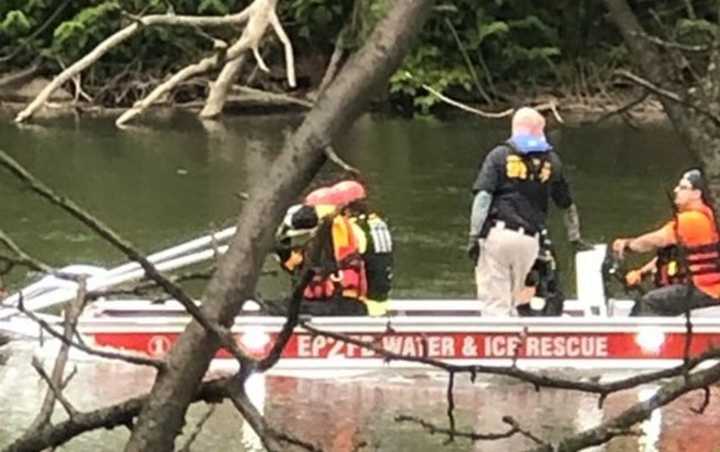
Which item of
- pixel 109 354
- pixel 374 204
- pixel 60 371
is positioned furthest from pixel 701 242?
pixel 374 204

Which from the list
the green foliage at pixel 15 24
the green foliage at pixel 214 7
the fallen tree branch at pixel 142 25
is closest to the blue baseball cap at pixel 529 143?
the fallen tree branch at pixel 142 25

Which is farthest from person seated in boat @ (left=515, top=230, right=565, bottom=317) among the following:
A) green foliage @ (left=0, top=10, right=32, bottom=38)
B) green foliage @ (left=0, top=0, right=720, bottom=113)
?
green foliage @ (left=0, top=10, right=32, bottom=38)

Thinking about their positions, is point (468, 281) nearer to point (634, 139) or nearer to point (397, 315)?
point (397, 315)

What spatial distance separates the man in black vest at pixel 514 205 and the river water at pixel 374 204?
79 cm

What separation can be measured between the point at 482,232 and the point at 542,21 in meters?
25.8

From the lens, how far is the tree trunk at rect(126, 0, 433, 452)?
2109 mm

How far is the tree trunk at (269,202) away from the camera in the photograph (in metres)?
2.11

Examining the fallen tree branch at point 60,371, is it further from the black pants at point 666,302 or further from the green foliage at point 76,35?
the green foliage at point 76,35

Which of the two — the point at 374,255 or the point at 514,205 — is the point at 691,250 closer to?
the point at 514,205

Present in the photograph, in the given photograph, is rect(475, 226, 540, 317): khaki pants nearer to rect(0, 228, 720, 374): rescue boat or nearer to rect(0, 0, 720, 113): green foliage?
rect(0, 228, 720, 374): rescue boat

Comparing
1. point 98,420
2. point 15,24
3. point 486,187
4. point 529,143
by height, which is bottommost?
point 98,420

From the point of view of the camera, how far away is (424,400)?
431 inches

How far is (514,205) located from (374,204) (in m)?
9.65

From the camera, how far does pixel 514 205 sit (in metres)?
11.7
